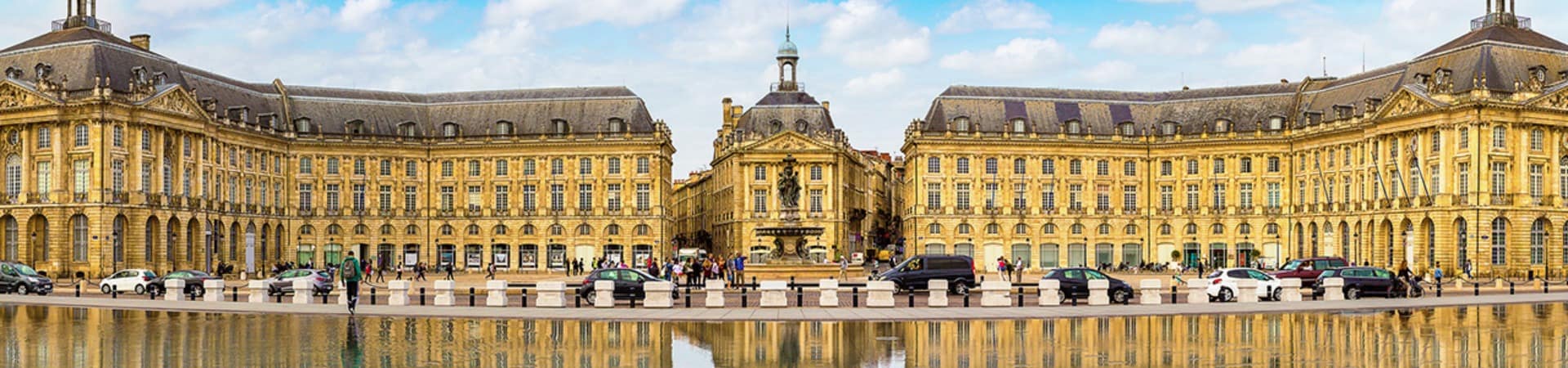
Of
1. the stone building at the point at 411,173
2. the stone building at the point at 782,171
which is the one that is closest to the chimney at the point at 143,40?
the stone building at the point at 411,173

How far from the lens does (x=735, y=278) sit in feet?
202

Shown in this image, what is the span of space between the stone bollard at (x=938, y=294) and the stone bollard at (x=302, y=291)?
1638 cm

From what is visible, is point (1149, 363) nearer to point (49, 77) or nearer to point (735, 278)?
point (735, 278)

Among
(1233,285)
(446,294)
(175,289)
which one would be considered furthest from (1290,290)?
(175,289)

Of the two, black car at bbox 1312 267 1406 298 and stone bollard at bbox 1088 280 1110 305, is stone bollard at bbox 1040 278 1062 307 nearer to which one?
stone bollard at bbox 1088 280 1110 305

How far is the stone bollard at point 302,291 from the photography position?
141ft

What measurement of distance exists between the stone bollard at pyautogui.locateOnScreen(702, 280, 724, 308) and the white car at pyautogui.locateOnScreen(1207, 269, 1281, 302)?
16.0m

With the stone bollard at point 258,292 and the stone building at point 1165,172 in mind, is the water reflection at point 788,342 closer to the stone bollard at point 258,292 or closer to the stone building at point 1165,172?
the stone bollard at point 258,292

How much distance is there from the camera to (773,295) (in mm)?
41031

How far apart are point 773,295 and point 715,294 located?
1767 mm

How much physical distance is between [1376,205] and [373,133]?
59143 mm

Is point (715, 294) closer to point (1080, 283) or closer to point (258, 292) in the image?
point (1080, 283)

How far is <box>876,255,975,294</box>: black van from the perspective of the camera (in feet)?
173

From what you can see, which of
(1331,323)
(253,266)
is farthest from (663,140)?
(1331,323)
